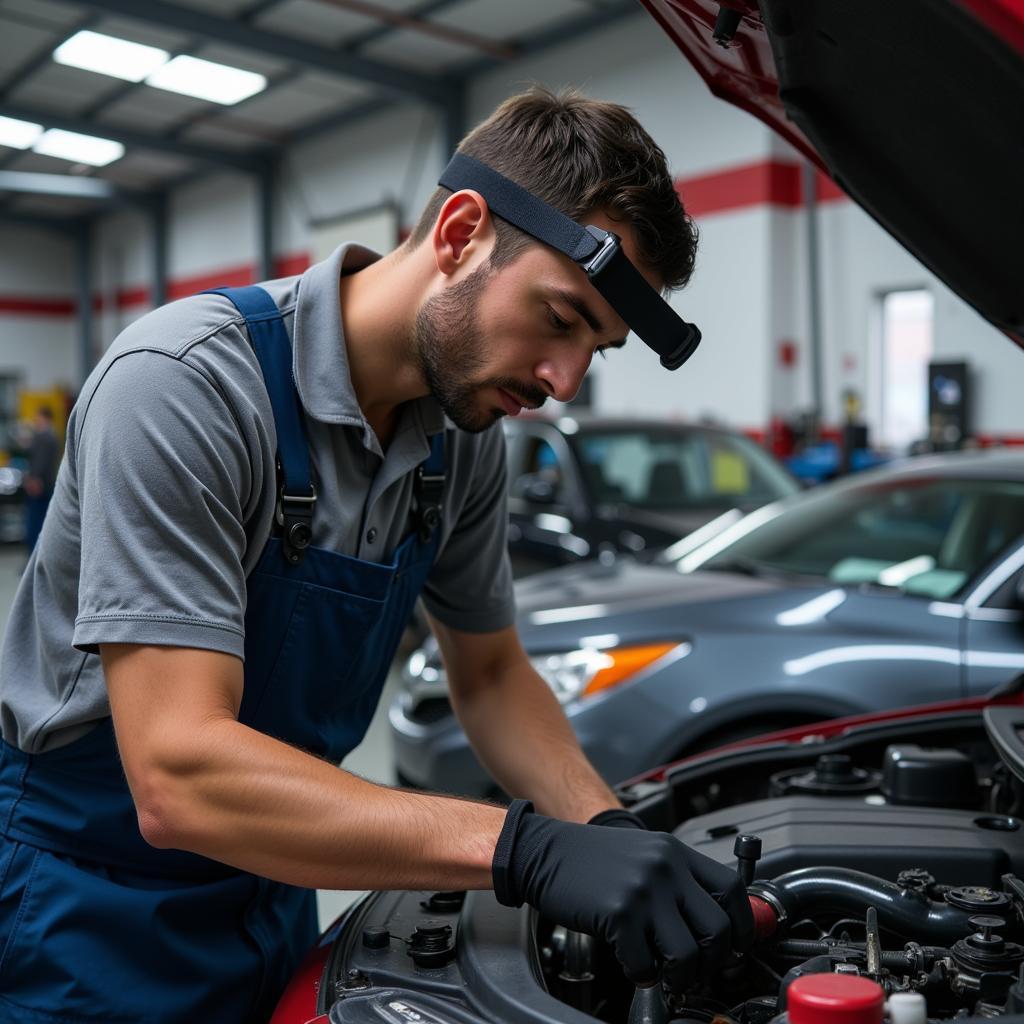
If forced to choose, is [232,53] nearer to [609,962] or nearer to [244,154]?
[244,154]

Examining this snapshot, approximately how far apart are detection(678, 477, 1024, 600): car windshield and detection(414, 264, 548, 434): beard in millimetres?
1786

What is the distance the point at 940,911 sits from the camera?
1.15m

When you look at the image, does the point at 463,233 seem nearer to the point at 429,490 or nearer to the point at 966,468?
the point at 429,490

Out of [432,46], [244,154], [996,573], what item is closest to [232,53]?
[432,46]

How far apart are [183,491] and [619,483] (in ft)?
13.4

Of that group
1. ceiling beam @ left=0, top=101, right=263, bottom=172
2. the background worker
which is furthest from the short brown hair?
ceiling beam @ left=0, top=101, right=263, bottom=172

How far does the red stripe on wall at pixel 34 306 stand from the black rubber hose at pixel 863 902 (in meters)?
19.5

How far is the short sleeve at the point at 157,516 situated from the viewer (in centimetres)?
104

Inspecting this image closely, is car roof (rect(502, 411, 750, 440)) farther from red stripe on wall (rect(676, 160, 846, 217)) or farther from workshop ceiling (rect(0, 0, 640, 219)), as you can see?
workshop ceiling (rect(0, 0, 640, 219))

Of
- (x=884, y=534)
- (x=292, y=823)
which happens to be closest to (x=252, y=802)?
(x=292, y=823)

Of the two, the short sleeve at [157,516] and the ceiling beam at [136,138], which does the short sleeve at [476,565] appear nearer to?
the short sleeve at [157,516]

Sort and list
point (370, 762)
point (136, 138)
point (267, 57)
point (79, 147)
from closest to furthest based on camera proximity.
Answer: point (370, 762), point (267, 57), point (136, 138), point (79, 147)

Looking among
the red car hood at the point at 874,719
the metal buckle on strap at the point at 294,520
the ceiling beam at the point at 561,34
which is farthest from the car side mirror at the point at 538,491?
the ceiling beam at the point at 561,34

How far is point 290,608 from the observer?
124 centimetres
